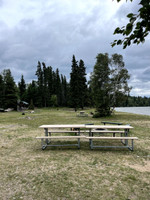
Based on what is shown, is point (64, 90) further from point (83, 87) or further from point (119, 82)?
point (119, 82)

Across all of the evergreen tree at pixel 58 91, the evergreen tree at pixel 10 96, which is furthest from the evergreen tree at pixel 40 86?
the evergreen tree at pixel 10 96

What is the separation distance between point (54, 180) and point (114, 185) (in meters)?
1.39

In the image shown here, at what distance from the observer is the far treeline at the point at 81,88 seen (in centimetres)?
1972

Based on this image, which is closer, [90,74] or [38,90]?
[90,74]

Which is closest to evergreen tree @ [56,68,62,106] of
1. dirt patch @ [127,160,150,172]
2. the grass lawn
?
the grass lawn

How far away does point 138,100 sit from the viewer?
12181cm

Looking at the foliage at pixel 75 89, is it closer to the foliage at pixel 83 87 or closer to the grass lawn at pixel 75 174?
the foliage at pixel 83 87

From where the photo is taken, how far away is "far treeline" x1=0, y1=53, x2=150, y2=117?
64.7 feet

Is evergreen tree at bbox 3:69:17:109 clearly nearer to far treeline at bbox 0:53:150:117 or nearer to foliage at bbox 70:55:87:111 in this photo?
far treeline at bbox 0:53:150:117

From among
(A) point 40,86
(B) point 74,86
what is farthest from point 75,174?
(A) point 40,86

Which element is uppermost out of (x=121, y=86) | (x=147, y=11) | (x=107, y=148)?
(x=121, y=86)

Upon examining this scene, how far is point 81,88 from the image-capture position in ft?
127

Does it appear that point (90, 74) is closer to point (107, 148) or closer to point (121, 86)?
point (121, 86)

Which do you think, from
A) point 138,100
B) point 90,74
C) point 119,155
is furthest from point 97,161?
point 138,100
